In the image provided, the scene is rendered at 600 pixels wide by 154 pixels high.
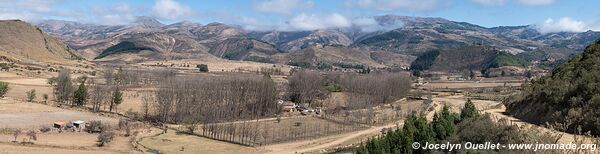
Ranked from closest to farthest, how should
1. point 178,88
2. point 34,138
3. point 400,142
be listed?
point 400,142 → point 34,138 → point 178,88

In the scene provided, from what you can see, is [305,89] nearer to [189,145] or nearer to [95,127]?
[95,127]

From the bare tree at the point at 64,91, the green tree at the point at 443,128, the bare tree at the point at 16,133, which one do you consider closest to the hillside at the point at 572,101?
the green tree at the point at 443,128

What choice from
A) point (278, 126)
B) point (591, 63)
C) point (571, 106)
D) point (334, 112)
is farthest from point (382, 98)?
point (571, 106)

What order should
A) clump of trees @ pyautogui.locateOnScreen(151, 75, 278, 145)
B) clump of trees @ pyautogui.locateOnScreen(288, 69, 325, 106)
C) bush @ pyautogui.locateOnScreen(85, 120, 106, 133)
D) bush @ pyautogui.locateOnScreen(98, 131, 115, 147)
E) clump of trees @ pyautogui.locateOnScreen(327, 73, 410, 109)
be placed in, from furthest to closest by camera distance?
clump of trees @ pyautogui.locateOnScreen(327, 73, 410, 109), clump of trees @ pyautogui.locateOnScreen(288, 69, 325, 106), clump of trees @ pyautogui.locateOnScreen(151, 75, 278, 145), bush @ pyautogui.locateOnScreen(85, 120, 106, 133), bush @ pyautogui.locateOnScreen(98, 131, 115, 147)

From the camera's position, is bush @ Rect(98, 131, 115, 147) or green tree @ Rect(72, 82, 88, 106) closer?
bush @ Rect(98, 131, 115, 147)

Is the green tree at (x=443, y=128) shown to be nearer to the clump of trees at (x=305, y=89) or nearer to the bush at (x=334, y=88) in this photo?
the clump of trees at (x=305, y=89)

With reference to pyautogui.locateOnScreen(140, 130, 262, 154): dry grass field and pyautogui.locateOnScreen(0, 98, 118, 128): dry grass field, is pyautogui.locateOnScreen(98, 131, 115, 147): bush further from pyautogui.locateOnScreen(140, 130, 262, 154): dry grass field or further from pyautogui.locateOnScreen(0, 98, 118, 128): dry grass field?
pyautogui.locateOnScreen(0, 98, 118, 128): dry grass field

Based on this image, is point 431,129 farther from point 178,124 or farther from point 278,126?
point 178,124

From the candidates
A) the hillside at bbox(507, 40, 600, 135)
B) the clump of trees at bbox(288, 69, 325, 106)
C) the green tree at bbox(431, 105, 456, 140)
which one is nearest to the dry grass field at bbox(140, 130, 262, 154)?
the green tree at bbox(431, 105, 456, 140)
